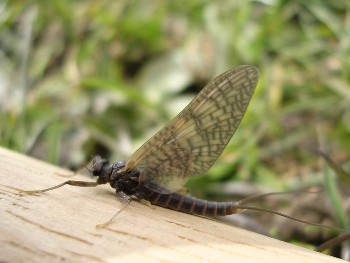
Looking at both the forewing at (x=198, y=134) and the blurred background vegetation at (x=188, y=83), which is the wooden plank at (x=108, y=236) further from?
the blurred background vegetation at (x=188, y=83)

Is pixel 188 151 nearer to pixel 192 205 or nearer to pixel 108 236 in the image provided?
pixel 192 205

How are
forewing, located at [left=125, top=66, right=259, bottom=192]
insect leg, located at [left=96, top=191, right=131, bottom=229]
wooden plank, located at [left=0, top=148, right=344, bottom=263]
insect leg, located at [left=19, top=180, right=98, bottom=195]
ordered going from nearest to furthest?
wooden plank, located at [left=0, top=148, right=344, bottom=263] → insect leg, located at [left=96, top=191, right=131, bottom=229] → insect leg, located at [left=19, top=180, right=98, bottom=195] → forewing, located at [left=125, top=66, right=259, bottom=192]

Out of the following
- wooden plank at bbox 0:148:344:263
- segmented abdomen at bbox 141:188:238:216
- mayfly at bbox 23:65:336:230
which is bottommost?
wooden plank at bbox 0:148:344:263

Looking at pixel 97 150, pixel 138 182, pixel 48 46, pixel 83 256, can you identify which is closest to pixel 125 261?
pixel 83 256

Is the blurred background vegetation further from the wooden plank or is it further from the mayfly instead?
the wooden plank

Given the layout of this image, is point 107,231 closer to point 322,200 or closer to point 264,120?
point 322,200

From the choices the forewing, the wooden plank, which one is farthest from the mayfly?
the wooden plank

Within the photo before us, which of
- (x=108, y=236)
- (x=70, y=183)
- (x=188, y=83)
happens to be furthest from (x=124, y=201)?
(x=188, y=83)
